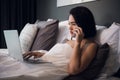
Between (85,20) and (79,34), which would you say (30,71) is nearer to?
(79,34)

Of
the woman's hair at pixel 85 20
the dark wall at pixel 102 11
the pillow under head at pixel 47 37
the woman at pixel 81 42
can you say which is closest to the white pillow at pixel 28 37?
the pillow under head at pixel 47 37

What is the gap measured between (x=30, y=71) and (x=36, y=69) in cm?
4

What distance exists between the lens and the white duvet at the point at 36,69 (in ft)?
4.75

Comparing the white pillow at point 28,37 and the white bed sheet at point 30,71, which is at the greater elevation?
the white bed sheet at point 30,71

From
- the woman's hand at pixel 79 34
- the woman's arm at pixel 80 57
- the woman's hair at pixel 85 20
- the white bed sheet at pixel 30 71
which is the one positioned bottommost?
→ the white bed sheet at pixel 30 71

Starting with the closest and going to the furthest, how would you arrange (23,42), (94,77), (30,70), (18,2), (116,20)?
(30,70), (94,77), (116,20), (23,42), (18,2)

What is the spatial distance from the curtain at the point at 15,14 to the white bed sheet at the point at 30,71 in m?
2.06

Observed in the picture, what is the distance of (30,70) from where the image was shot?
1.55m

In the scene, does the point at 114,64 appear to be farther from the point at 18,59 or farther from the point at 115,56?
the point at 18,59

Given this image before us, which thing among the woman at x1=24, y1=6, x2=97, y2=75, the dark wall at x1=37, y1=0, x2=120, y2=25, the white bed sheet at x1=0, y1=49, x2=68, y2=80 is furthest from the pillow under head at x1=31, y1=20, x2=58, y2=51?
the white bed sheet at x1=0, y1=49, x2=68, y2=80

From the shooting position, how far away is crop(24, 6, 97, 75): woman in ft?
5.29

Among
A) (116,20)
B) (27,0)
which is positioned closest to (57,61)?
(116,20)

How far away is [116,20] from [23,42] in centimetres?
116

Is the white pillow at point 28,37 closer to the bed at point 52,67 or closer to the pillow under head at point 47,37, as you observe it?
the pillow under head at point 47,37
